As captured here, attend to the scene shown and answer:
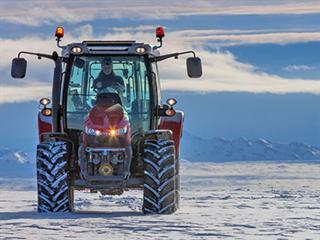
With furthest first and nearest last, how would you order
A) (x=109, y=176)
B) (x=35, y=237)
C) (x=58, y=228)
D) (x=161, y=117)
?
(x=161, y=117)
(x=109, y=176)
(x=58, y=228)
(x=35, y=237)

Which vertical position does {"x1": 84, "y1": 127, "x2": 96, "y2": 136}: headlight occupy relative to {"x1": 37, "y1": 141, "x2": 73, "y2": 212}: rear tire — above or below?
above

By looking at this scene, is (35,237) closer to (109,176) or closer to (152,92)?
(109,176)

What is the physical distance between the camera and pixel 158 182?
16938mm

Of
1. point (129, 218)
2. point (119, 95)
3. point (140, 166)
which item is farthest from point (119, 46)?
point (129, 218)

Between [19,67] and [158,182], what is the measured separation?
2.79 meters

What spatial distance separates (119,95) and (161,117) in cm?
139

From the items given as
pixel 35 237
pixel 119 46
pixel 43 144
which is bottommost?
pixel 35 237

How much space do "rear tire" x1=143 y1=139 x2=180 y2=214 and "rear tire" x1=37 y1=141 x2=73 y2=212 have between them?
47.5 inches

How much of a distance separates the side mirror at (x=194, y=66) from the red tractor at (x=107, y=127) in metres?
0.02

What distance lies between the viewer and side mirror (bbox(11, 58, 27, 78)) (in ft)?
56.9

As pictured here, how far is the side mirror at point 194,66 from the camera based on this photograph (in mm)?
17266

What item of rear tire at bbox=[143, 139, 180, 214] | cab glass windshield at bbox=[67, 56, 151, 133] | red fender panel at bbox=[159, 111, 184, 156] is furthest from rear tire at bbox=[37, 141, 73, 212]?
red fender panel at bbox=[159, 111, 184, 156]

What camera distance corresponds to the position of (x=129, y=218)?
52.2ft

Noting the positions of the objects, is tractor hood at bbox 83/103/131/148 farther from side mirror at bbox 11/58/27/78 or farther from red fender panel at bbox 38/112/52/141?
red fender panel at bbox 38/112/52/141
